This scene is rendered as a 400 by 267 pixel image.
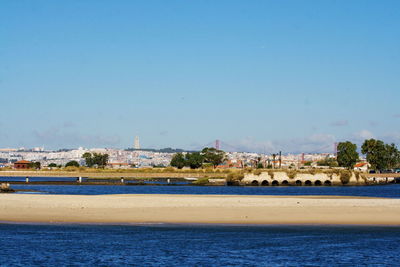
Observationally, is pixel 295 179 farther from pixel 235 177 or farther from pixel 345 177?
pixel 235 177

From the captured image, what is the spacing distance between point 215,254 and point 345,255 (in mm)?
6276

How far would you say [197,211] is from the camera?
49.1 meters

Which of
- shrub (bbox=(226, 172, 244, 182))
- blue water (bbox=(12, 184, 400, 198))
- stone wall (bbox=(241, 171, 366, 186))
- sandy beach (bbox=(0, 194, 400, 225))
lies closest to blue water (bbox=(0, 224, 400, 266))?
sandy beach (bbox=(0, 194, 400, 225))

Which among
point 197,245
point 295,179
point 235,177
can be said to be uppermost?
point 235,177

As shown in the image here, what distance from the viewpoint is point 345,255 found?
97.6 ft

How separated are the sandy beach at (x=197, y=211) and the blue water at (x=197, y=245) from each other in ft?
11.3

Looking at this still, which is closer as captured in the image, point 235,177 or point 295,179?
point 235,177

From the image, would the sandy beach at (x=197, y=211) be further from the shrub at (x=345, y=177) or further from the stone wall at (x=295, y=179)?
the shrub at (x=345, y=177)

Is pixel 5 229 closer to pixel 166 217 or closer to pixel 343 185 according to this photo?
pixel 166 217

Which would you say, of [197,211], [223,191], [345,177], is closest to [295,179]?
[345,177]

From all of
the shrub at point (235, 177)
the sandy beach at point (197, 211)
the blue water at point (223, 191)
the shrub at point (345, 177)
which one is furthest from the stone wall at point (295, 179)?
the sandy beach at point (197, 211)

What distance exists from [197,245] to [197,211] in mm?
16597

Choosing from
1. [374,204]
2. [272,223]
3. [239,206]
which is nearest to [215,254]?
[272,223]

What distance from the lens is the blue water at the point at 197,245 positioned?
28031 mm
